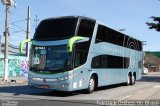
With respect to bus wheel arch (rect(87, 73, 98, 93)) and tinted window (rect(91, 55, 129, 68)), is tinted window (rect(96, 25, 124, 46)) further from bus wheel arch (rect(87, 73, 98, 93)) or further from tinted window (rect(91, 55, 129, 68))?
bus wheel arch (rect(87, 73, 98, 93))

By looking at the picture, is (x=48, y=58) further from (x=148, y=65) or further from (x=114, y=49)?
(x=148, y=65)

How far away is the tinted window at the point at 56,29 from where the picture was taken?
17.9 m

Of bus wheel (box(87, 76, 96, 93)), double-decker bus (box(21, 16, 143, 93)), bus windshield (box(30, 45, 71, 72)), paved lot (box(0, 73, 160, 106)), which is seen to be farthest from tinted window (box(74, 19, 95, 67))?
paved lot (box(0, 73, 160, 106))

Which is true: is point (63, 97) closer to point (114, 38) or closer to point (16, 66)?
point (114, 38)

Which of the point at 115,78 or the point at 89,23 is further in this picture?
the point at 115,78

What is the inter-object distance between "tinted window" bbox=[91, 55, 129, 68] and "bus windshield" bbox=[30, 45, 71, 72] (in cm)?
281

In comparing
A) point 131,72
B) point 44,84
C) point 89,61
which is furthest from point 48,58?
point 131,72

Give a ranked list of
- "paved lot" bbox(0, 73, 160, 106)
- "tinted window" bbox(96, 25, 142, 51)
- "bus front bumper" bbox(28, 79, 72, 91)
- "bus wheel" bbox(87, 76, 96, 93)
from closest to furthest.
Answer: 1. "paved lot" bbox(0, 73, 160, 106)
2. "bus front bumper" bbox(28, 79, 72, 91)
3. "bus wheel" bbox(87, 76, 96, 93)
4. "tinted window" bbox(96, 25, 142, 51)

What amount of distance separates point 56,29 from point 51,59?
1.55 m

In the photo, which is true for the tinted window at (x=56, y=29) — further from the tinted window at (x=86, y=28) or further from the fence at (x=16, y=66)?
the fence at (x=16, y=66)

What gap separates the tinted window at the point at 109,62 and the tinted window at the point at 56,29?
282 centimetres

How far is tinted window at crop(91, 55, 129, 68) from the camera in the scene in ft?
67.4

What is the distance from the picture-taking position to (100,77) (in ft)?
69.9

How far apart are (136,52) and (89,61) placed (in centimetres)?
1191
